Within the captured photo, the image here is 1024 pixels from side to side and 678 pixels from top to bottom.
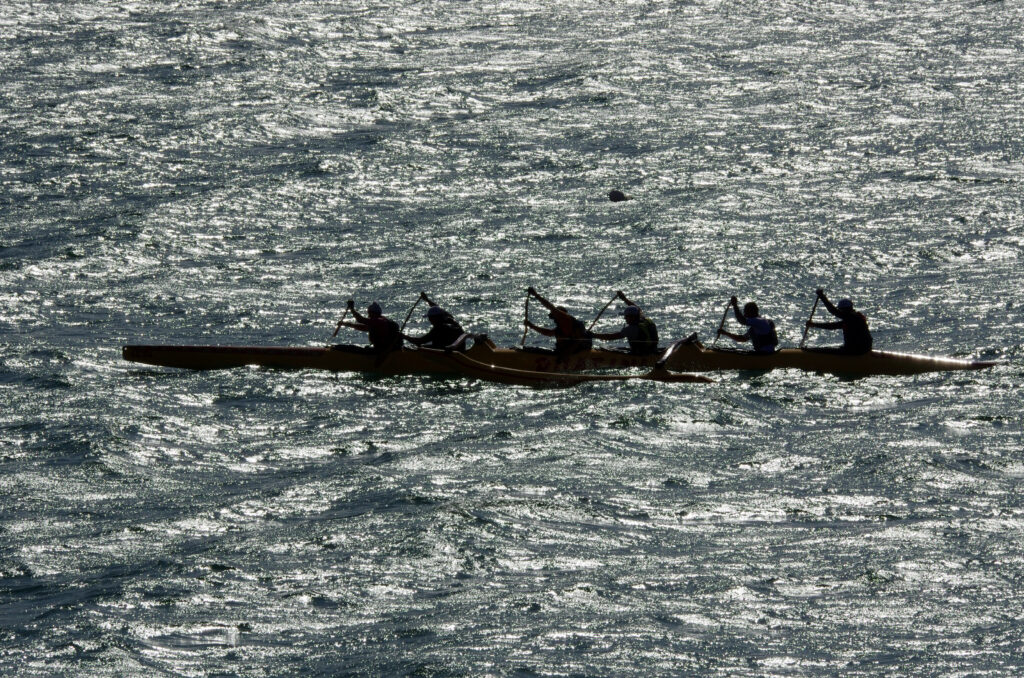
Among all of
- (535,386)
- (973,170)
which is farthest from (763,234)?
(535,386)

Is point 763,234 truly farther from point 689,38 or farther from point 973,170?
point 689,38

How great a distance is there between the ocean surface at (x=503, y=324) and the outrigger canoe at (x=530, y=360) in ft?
1.15

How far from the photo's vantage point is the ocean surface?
1424cm

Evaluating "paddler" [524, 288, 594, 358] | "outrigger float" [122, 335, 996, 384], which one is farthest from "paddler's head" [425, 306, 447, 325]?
"paddler" [524, 288, 594, 358]

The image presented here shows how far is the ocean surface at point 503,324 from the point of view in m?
14.2

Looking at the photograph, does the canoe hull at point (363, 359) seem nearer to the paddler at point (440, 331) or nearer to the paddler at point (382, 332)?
the paddler at point (382, 332)

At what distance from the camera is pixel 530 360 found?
22172 millimetres

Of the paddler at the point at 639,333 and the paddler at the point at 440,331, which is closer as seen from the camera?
the paddler at the point at 639,333

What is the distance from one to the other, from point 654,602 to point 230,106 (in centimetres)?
2629

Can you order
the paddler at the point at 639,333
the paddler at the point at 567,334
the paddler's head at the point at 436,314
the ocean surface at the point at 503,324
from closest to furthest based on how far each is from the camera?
the ocean surface at the point at 503,324 → the paddler at the point at 567,334 → the paddler at the point at 639,333 → the paddler's head at the point at 436,314

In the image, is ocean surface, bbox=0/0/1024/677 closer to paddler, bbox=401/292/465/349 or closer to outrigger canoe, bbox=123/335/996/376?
outrigger canoe, bbox=123/335/996/376

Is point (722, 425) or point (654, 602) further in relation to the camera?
point (722, 425)

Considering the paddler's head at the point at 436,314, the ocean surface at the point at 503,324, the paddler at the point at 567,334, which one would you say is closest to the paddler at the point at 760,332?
the ocean surface at the point at 503,324

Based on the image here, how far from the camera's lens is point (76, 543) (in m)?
15.9
